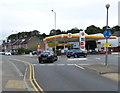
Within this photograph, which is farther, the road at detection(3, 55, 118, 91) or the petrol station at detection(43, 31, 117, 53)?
the petrol station at detection(43, 31, 117, 53)

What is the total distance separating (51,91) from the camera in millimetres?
9266

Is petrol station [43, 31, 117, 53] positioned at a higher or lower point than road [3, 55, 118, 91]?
higher

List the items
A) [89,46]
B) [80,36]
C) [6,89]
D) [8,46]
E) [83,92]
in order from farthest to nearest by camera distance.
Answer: [8,46]
[89,46]
[80,36]
[6,89]
[83,92]

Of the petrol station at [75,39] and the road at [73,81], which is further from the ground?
the petrol station at [75,39]

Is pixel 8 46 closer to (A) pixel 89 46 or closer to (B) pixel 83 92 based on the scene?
(A) pixel 89 46

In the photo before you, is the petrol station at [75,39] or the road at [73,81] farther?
the petrol station at [75,39]

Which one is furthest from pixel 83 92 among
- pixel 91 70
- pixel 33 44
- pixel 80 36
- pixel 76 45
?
pixel 33 44

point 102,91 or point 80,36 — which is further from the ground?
point 80,36

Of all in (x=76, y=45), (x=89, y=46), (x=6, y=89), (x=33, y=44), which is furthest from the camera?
(x=33, y=44)

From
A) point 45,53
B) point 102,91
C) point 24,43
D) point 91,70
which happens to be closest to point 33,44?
point 24,43

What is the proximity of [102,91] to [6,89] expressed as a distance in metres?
4.14

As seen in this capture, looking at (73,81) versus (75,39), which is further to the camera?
(75,39)

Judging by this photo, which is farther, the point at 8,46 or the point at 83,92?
the point at 8,46

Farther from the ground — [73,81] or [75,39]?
[75,39]
